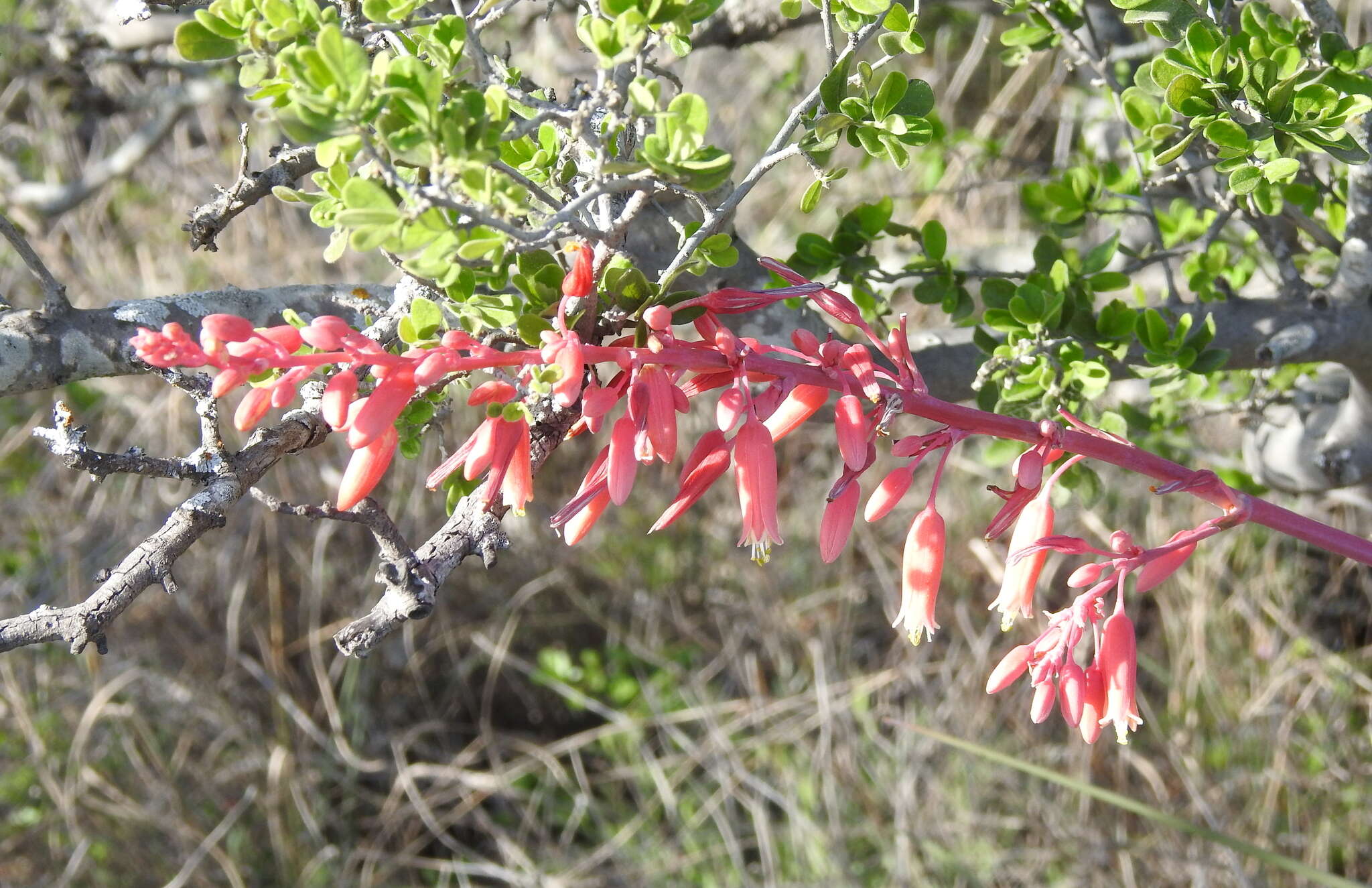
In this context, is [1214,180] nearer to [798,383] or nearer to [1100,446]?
[1100,446]

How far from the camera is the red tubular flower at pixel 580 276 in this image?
881 millimetres

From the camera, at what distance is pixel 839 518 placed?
1.09m

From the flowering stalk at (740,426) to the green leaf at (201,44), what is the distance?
243 millimetres

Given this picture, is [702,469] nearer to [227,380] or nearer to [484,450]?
[484,450]

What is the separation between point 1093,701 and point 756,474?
1.62ft

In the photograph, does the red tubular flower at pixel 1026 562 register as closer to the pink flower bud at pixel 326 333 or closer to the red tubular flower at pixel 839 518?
Result: the red tubular flower at pixel 839 518

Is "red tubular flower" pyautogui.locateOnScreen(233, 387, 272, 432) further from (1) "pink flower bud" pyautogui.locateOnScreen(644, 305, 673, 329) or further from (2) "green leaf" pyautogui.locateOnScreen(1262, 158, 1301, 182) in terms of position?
(2) "green leaf" pyautogui.locateOnScreen(1262, 158, 1301, 182)

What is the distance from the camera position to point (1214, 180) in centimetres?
177

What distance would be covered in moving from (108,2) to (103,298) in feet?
5.61

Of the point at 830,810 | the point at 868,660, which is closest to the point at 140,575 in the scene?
the point at 830,810

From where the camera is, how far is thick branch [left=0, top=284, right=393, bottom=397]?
1.24 m

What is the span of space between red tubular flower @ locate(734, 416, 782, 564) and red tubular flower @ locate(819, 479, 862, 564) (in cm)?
8

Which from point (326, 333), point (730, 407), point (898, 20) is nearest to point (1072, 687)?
point (730, 407)

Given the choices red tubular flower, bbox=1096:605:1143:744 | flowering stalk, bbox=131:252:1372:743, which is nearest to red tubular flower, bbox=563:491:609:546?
flowering stalk, bbox=131:252:1372:743
